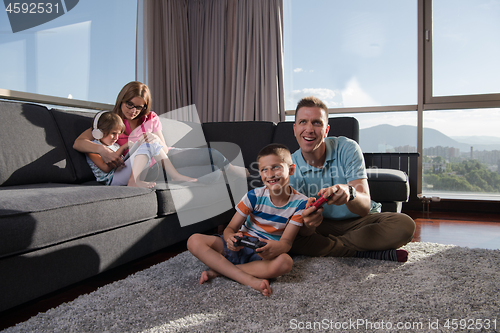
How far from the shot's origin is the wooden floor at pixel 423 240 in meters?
1.12

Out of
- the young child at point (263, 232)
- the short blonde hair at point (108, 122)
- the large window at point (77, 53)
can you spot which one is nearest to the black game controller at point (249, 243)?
the young child at point (263, 232)

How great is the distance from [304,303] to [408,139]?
2.84m

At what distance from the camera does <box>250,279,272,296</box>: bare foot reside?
1.11 m

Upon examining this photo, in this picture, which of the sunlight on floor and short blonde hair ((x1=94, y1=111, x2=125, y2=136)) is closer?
the sunlight on floor

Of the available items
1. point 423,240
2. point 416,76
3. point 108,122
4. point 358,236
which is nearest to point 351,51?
point 416,76

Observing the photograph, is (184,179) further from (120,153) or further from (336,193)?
(336,193)

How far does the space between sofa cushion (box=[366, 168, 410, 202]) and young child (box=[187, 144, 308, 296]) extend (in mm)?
953

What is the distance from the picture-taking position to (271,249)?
1.20 metres

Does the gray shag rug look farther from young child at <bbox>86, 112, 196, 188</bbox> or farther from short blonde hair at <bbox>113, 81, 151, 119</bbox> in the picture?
short blonde hair at <bbox>113, 81, 151, 119</bbox>

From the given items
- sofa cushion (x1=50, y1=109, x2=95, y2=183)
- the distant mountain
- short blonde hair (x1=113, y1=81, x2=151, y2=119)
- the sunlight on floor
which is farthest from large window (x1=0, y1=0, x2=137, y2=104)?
the distant mountain

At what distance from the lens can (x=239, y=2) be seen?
3688 mm

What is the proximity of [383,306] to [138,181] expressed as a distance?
1229 mm

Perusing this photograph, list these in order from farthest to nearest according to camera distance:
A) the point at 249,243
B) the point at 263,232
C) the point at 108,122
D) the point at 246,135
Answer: the point at 246,135, the point at 108,122, the point at 263,232, the point at 249,243

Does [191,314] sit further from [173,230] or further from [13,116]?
[13,116]
